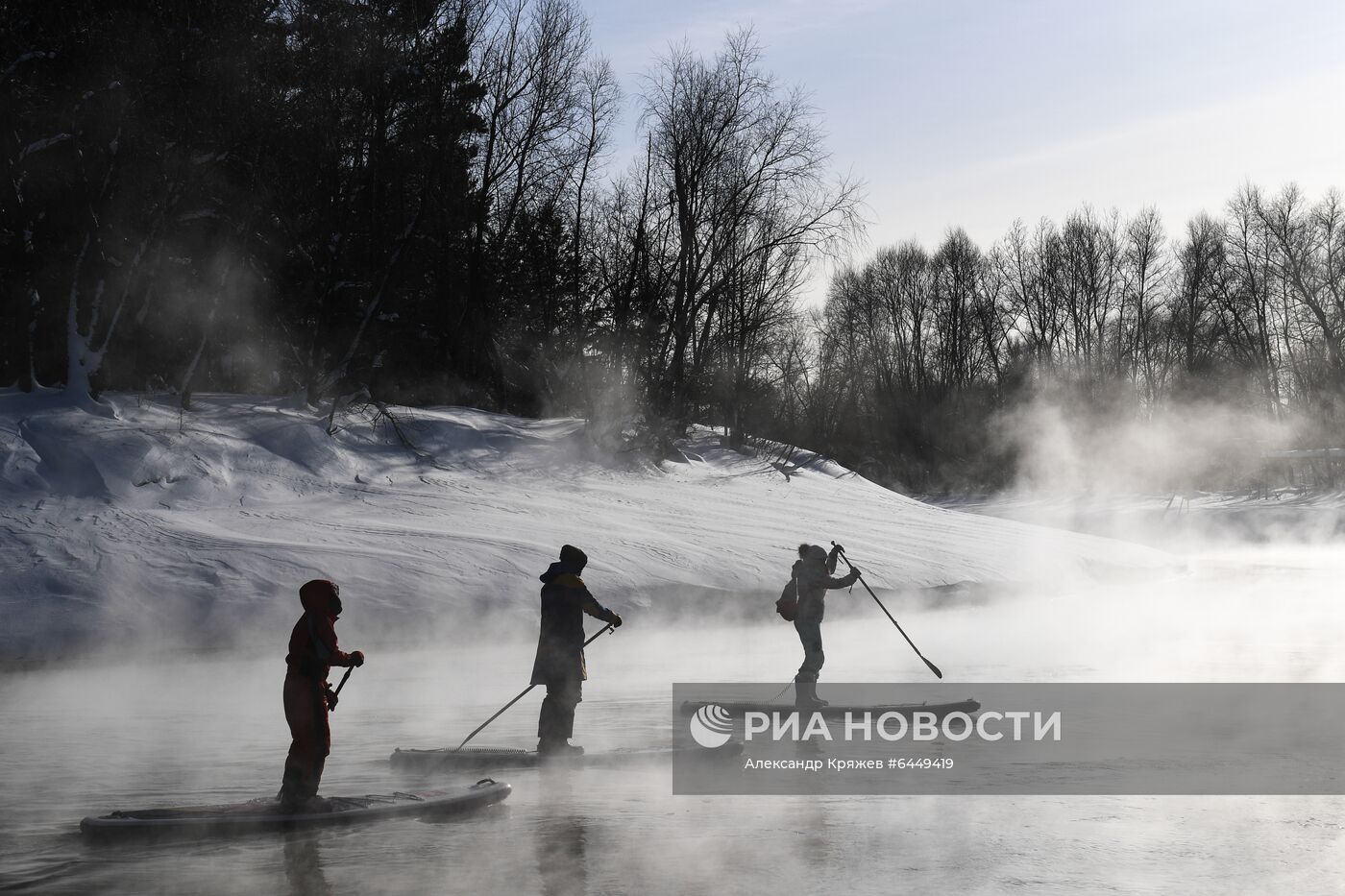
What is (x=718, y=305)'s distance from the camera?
38031 millimetres

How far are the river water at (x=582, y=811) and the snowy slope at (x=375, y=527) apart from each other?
1.58 metres

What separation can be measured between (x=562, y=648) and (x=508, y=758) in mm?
967

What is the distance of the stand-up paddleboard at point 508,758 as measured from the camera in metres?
8.94

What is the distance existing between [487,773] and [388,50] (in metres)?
23.9

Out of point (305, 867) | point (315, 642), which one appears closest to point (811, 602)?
point (315, 642)

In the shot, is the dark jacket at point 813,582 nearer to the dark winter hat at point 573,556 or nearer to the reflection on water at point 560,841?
the dark winter hat at point 573,556

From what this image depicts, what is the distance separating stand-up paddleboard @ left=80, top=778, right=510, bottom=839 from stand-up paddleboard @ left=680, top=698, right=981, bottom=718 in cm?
361

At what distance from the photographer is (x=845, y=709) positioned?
10.6 m

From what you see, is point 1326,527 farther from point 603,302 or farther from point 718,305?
point 603,302

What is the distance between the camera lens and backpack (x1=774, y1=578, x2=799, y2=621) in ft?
37.5

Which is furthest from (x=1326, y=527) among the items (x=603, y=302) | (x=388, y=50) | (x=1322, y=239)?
(x=388, y=50)

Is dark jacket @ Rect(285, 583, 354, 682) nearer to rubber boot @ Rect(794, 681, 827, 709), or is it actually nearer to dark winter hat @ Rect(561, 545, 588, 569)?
dark winter hat @ Rect(561, 545, 588, 569)

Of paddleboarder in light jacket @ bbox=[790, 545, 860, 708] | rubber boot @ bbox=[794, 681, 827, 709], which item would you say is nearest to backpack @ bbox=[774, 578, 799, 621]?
paddleboarder in light jacket @ bbox=[790, 545, 860, 708]

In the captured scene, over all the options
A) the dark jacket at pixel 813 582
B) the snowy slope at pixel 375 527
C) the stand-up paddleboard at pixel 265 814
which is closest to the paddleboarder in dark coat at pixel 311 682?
the stand-up paddleboard at pixel 265 814
